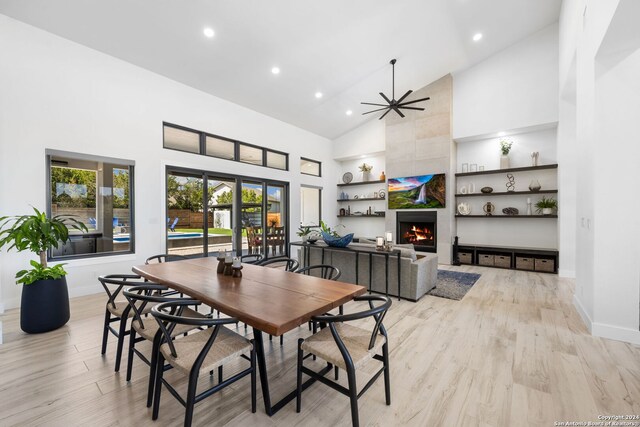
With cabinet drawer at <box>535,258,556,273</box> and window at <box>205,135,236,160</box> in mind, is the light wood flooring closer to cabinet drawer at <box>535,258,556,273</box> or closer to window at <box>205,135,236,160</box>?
cabinet drawer at <box>535,258,556,273</box>

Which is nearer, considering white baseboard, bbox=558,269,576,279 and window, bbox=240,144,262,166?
white baseboard, bbox=558,269,576,279

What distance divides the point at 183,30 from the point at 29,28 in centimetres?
194

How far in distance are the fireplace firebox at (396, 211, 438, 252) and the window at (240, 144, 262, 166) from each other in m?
4.12

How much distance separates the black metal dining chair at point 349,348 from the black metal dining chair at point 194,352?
1.21ft

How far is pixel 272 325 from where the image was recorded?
4.45ft

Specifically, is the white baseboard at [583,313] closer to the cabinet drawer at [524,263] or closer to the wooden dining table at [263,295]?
the cabinet drawer at [524,263]

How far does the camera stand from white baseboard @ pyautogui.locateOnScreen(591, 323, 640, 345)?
2.62 meters

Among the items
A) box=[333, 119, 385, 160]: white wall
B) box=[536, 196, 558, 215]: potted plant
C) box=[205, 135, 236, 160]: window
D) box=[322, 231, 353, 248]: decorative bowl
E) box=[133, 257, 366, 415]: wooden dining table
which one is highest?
box=[333, 119, 385, 160]: white wall

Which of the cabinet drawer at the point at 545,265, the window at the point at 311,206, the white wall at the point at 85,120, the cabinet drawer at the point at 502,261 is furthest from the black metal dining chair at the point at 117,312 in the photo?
the cabinet drawer at the point at 545,265

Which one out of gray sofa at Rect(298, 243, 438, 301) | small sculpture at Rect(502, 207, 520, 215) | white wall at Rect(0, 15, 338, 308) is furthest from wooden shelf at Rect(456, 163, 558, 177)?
white wall at Rect(0, 15, 338, 308)

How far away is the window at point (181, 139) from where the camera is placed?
504cm

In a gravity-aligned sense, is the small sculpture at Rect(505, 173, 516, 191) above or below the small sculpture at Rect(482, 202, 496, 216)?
above

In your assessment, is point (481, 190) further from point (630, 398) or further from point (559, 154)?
point (630, 398)

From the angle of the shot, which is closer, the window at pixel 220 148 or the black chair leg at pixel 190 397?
the black chair leg at pixel 190 397
